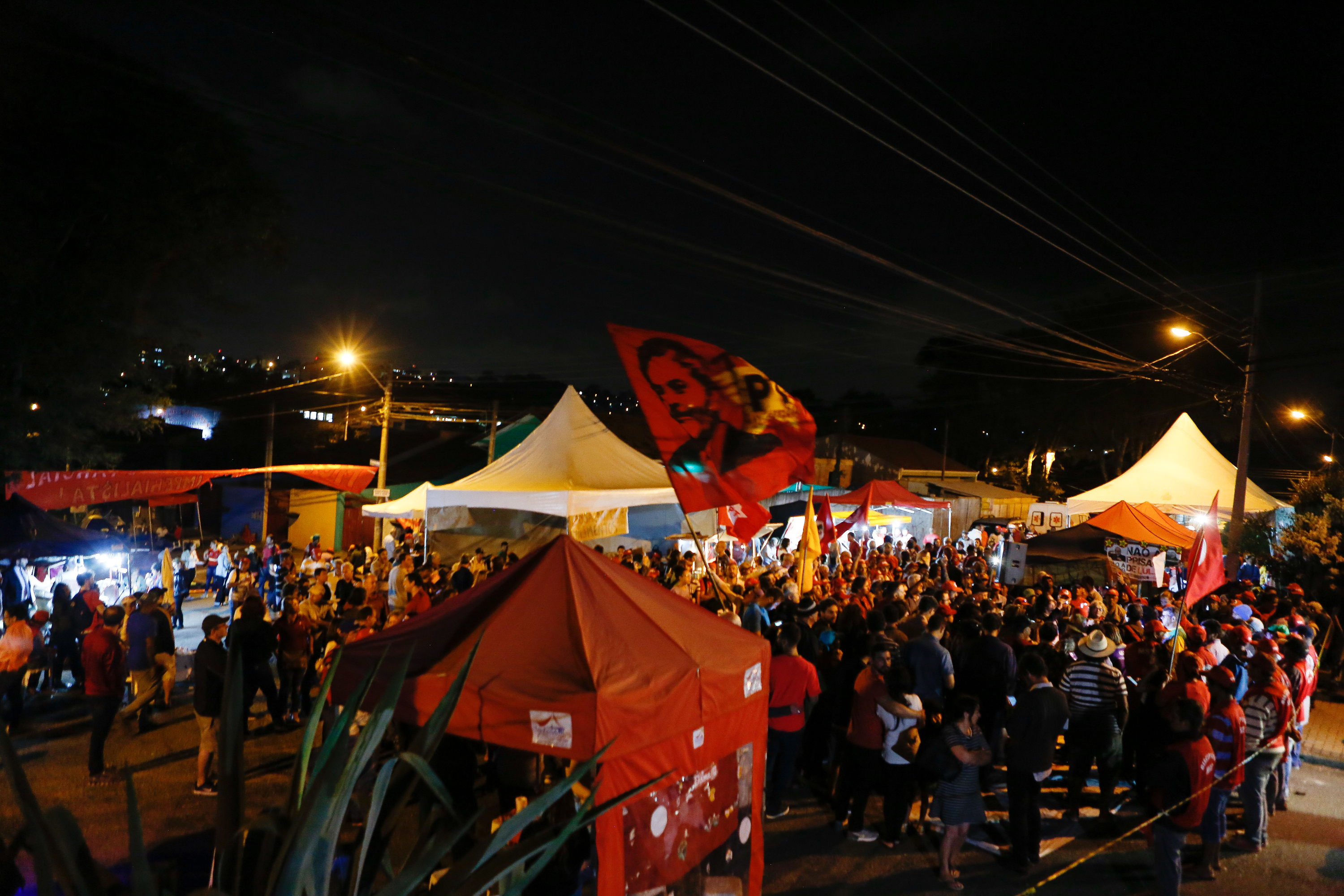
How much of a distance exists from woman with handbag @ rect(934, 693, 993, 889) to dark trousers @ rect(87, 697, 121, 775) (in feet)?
23.6

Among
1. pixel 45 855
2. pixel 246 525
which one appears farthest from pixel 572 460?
pixel 246 525

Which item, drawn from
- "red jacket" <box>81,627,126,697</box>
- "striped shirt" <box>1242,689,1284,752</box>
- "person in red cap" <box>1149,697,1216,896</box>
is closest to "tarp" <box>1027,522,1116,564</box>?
"striped shirt" <box>1242,689,1284,752</box>

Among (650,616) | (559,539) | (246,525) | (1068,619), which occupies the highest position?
(559,539)

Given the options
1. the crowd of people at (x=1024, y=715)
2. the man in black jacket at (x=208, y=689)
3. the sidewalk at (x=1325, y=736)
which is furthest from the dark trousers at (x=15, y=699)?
the sidewalk at (x=1325, y=736)

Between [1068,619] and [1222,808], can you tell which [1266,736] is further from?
[1068,619]

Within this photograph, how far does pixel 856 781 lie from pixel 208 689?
5.57 m

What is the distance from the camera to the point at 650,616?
4473mm

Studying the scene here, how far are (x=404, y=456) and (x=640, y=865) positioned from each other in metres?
29.8

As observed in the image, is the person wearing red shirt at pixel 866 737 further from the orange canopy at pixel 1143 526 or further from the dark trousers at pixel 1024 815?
the orange canopy at pixel 1143 526

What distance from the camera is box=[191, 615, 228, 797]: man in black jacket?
254 inches

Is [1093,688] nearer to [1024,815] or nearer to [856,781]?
[1024,815]

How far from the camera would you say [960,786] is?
540 cm

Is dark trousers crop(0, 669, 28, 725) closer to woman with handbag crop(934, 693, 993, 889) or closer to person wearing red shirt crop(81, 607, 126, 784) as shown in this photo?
person wearing red shirt crop(81, 607, 126, 784)

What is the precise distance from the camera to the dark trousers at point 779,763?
21.2 feet
